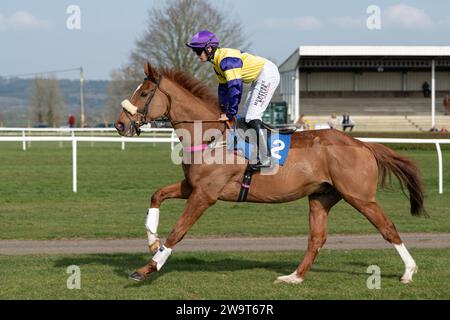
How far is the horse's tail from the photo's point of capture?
7.92 m

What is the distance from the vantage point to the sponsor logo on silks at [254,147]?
7.47 m

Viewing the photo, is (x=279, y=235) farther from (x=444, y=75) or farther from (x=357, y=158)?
(x=444, y=75)

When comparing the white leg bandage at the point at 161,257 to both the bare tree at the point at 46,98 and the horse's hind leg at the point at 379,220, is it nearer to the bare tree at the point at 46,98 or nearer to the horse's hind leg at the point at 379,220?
the horse's hind leg at the point at 379,220

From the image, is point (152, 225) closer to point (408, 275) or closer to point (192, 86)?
point (192, 86)

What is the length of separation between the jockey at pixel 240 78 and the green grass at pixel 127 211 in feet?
11.7

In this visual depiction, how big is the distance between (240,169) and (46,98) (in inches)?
3066

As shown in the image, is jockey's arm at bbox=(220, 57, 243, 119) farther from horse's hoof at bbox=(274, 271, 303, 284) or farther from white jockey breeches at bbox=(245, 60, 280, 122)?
horse's hoof at bbox=(274, 271, 303, 284)

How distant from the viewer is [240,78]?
7.21 metres

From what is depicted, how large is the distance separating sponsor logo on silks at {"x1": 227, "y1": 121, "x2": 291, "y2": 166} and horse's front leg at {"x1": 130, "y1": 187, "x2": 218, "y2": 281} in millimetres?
521

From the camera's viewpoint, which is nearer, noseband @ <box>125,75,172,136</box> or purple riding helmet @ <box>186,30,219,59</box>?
purple riding helmet @ <box>186,30,219,59</box>

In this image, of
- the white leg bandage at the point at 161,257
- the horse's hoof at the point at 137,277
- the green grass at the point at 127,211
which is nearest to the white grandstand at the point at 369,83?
the green grass at the point at 127,211

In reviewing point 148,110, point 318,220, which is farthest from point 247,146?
point 318,220

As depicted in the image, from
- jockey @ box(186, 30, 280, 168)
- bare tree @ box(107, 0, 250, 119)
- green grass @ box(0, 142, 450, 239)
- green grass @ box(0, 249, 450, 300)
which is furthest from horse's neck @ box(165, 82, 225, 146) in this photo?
bare tree @ box(107, 0, 250, 119)
